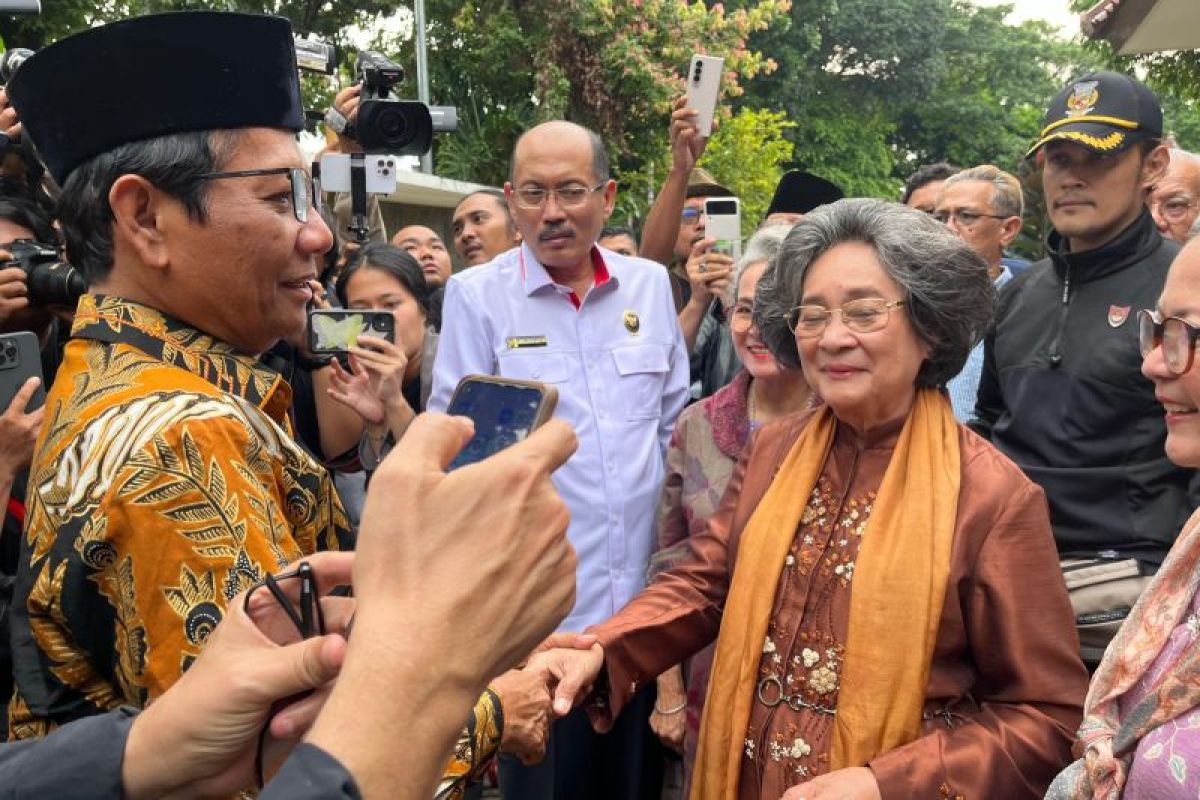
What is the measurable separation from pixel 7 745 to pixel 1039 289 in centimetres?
305

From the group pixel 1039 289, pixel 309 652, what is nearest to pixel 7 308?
pixel 309 652

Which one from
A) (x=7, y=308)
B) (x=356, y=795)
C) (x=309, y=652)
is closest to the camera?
(x=356, y=795)

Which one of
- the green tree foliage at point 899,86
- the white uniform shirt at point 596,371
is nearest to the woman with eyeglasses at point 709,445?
the white uniform shirt at point 596,371

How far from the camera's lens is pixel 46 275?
297 centimetres

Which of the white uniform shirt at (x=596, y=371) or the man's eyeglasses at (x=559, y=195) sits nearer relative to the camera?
the white uniform shirt at (x=596, y=371)

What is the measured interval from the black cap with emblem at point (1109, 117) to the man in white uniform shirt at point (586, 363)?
56.4 inches

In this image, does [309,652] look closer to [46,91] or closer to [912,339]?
[46,91]

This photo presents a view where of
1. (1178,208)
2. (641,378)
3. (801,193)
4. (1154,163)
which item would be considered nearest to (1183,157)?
(1178,208)

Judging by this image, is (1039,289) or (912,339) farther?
(1039,289)

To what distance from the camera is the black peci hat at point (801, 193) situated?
536 centimetres

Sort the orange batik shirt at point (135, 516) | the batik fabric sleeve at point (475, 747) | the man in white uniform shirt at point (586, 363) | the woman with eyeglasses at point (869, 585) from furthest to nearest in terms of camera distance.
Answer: the man in white uniform shirt at point (586, 363), the woman with eyeglasses at point (869, 585), the batik fabric sleeve at point (475, 747), the orange batik shirt at point (135, 516)

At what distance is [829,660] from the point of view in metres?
2.38

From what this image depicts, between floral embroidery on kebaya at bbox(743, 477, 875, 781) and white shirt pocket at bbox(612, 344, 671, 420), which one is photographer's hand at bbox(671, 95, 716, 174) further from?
floral embroidery on kebaya at bbox(743, 477, 875, 781)

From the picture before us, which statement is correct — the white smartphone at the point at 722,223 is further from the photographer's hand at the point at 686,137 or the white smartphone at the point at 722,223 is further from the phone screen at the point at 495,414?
the phone screen at the point at 495,414
